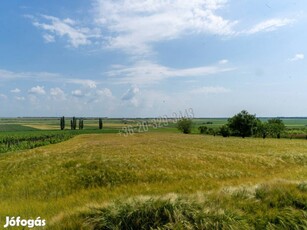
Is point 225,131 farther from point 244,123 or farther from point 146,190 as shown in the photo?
point 146,190

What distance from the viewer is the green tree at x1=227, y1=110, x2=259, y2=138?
4208 inches

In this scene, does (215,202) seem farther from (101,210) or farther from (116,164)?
(116,164)

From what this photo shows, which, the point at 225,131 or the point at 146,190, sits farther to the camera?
the point at 225,131

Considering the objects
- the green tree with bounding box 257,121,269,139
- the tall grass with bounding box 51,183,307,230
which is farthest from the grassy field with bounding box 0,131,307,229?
the green tree with bounding box 257,121,269,139

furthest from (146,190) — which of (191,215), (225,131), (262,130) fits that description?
(262,130)

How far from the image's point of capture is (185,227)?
6.27 m

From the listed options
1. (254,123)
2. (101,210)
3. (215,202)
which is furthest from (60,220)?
(254,123)

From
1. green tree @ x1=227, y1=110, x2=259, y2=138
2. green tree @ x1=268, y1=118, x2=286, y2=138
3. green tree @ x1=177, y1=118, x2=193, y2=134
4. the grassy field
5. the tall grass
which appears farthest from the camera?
green tree @ x1=177, y1=118, x2=193, y2=134

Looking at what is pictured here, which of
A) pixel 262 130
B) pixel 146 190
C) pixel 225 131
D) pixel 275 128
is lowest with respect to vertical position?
pixel 225 131

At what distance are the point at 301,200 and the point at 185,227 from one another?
409 centimetres

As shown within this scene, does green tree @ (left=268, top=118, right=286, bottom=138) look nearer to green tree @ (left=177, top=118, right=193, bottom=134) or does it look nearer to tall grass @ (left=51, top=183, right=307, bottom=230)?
green tree @ (left=177, top=118, right=193, bottom=134)

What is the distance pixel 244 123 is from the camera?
351ft

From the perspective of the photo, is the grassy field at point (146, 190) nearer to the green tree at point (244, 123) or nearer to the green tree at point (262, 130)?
the green tree at point (244, 123)

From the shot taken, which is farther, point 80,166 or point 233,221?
point 80,166
